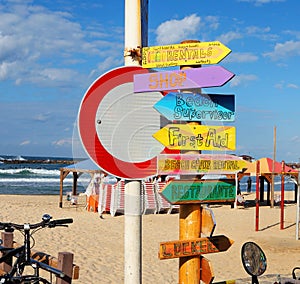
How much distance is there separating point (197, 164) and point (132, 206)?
0.54m

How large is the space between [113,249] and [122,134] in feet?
25.5

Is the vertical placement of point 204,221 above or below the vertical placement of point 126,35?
below

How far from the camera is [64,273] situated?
399cm

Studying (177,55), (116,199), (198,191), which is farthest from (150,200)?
(177,55)

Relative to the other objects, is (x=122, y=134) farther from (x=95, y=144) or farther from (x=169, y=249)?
(x=169, y=249)

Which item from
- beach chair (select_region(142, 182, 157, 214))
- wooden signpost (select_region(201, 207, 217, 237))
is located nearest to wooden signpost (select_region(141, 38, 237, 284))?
wooden signpost (select_region(201, 207, 217, 237))

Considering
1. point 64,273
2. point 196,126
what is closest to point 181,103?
point 196,126

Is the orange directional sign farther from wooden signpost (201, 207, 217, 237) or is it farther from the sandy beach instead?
the sandy beach

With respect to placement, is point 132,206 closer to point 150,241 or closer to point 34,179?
point 150,241

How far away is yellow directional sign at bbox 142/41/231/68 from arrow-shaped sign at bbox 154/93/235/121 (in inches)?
9.0

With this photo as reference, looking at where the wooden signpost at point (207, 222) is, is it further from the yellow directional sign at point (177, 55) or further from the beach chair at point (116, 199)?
the beach chair at point (116, 199)

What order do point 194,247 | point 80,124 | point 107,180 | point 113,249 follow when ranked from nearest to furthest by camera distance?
point 80,124 → point 194,247 → point 113,249 → point 107,180

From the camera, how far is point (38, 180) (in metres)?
48.6

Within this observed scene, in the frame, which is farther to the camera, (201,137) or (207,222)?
(207,222)
